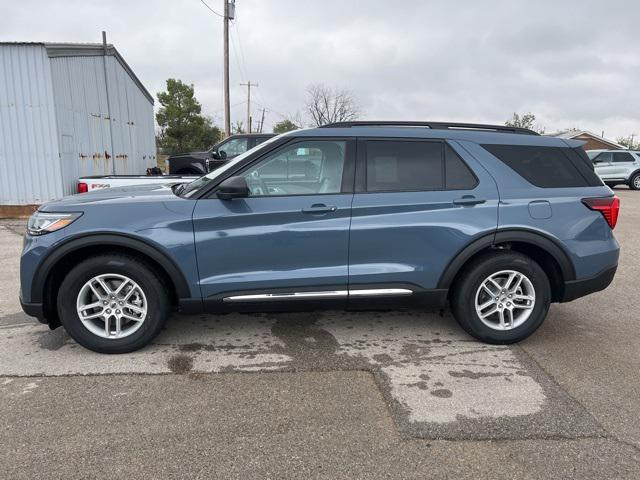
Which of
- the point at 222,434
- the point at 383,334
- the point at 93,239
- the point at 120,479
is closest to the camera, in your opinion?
the point at 120,479

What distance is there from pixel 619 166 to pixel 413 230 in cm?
2246

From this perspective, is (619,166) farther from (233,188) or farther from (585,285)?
(233,188)

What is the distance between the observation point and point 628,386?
335cm

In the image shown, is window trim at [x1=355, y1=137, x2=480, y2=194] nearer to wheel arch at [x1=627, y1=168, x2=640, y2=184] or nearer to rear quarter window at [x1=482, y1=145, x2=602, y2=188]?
rear quarter window at [x1=482, y1=145, x2=602, y2=188]

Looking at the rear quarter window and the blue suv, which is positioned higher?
the rear quarter window

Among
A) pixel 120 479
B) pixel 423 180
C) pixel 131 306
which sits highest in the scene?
pixel 423 180

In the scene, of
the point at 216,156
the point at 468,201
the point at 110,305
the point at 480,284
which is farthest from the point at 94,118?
the point at 480,284

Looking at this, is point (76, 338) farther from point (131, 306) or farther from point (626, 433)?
point (626, 433)

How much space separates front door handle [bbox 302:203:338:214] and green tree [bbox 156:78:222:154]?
38867 mm

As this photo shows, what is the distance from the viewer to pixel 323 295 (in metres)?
3.75

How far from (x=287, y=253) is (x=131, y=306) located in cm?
125

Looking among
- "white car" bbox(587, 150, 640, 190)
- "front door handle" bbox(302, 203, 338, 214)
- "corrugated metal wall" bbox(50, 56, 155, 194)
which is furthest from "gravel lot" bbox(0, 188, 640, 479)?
"white car" bbox(587, 150, 640, 190)

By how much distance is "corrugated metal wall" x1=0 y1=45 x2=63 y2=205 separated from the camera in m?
10.7

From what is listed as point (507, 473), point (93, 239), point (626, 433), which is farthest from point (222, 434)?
point (626, 433)
